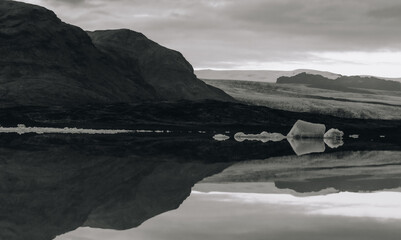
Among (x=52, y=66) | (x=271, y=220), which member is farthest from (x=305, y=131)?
(x=52, y=66)

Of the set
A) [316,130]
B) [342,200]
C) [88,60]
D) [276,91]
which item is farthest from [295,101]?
[342,200]

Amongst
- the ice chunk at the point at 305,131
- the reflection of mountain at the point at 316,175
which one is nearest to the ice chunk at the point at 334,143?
the ice chunk at the point at 305,131

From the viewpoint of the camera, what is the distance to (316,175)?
18.7 m

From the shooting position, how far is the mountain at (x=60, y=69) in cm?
12520

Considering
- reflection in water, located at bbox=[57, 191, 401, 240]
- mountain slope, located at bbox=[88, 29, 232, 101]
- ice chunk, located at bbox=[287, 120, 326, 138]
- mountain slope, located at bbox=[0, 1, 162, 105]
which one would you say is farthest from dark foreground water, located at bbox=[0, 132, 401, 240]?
mountain slope, located at bbox=[88, 29, 232, 101]

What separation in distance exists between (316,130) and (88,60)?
9902 cm

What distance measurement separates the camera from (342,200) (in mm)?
12516

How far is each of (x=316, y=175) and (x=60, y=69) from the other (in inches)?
5020

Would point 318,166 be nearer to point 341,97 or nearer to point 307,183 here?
point 307,183

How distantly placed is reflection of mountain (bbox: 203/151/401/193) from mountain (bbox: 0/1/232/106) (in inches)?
3979

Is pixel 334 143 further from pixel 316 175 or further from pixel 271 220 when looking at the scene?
pixel 271 220

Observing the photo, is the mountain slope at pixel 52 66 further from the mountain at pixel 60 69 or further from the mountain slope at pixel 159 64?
the mountain slope at pixel 159 64

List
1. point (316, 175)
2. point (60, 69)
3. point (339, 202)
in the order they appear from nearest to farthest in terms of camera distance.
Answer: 1. point (339, 202)
2. point (316, 175)
3. point (60, 69)

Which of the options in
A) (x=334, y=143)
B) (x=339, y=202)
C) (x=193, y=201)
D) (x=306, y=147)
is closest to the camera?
(x=193, y=201)
